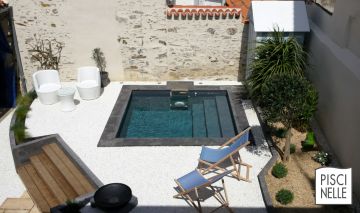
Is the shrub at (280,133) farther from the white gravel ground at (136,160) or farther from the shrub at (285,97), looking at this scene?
the shrub at (285,97)

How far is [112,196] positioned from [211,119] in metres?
4.92

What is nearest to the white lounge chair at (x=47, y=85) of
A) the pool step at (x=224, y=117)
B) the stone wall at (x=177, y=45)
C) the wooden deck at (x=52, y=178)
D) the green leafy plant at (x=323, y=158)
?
the stone wall at (x=177, y=45)

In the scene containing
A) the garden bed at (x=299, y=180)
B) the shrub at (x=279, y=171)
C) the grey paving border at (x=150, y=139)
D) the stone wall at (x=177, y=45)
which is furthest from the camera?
the stone wall at (x=177, y=45)

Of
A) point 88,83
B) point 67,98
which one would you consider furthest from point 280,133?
point 88,83

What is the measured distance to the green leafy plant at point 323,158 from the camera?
329 inches

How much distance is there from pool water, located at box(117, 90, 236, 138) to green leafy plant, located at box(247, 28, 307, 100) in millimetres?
1460

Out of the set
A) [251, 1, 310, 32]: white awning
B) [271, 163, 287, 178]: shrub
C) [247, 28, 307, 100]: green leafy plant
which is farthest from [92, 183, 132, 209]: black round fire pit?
[251, 1, 310, 32]: white awning

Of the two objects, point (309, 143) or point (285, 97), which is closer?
point (285, 97)

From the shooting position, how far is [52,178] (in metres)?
8.12

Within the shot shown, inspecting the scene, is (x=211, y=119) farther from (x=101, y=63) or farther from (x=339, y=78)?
(x=101, y=63)

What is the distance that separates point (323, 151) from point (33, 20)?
980 centimetres

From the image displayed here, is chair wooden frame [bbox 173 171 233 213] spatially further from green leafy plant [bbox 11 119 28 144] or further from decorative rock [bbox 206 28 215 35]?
decorative rock [bbox 206 28 215 35]

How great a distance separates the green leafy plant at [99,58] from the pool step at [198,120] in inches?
143

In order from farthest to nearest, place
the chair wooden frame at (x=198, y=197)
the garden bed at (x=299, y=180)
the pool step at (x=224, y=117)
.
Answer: the pool step at (x=224, y=117) → the garden bed at (x=299, y=180) → the chair wooden frame at (x=198, y=197)
